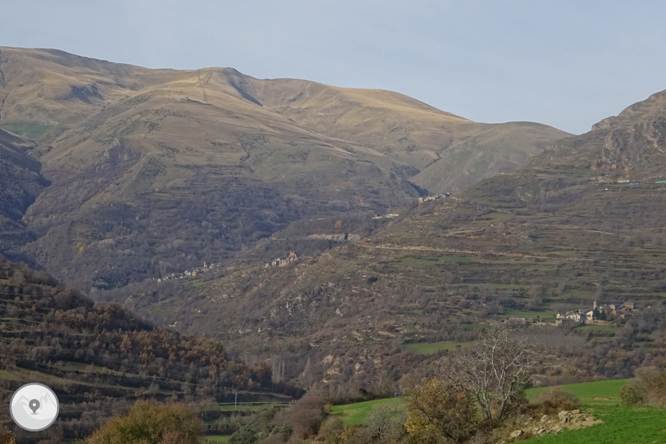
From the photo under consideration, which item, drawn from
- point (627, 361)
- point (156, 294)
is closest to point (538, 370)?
point (627, 361)

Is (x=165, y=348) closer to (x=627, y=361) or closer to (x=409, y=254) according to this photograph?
(x=627, y=361)

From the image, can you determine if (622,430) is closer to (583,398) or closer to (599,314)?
(583,398)

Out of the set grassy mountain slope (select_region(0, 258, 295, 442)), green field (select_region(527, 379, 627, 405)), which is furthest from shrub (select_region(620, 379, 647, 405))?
grassy mountain slope (select_region(0, 258, 295, 442))

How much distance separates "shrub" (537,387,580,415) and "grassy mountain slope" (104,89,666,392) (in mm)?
33667

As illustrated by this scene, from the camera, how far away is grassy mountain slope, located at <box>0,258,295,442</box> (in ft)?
241

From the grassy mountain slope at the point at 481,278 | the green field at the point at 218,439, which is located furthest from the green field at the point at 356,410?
the grassy mountain slope at the point at 481,278

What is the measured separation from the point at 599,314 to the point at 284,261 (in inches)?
3617

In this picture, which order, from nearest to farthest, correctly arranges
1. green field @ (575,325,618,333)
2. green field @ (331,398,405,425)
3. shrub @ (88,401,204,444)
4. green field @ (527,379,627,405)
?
green field @ (527,379,627,405)
shrub @ (88,401,204,444)
green field @ (331,398,405,425)
green field @ (575,325,618,333)

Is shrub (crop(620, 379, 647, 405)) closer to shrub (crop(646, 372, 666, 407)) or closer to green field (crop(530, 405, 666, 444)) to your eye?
shrub (crop(646, 372, 666, 407))

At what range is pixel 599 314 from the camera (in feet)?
330

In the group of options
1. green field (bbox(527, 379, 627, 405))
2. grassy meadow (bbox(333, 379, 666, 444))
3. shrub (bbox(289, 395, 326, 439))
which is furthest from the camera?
shrub (bbox(289, 395, 326, 439))

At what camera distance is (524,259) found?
129 meters

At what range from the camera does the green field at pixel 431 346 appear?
96250mm

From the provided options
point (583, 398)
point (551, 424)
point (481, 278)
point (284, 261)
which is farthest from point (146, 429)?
point (284, 261)
